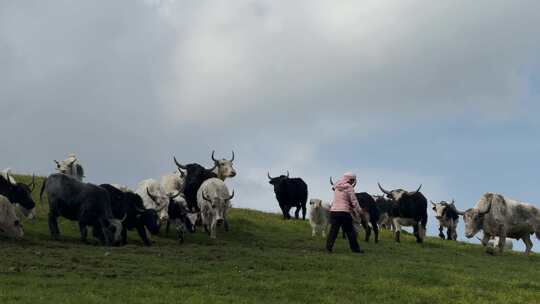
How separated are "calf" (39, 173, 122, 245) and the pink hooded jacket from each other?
18.5 feet

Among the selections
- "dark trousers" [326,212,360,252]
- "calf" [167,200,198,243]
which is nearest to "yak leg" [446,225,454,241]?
"calf" [167,200,198,243]

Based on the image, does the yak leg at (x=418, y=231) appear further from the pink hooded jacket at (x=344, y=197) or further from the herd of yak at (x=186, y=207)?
the pink hooded jacket at (x=344, y=197)

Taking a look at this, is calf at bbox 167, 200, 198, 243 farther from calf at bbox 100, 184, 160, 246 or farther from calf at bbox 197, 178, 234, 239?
calf at bbox 100, 184, 160, 246

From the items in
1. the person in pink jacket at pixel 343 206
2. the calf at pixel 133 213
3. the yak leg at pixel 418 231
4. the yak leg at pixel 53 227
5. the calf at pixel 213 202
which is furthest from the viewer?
the yak leg at pixel 418 231

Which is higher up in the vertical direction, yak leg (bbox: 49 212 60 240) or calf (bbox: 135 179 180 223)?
calf (bbox: 135 179 180 223)

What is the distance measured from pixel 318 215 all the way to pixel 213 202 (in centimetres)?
380

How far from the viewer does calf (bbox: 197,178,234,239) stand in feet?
79.6

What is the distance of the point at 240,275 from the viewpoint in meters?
Answer: 15.9

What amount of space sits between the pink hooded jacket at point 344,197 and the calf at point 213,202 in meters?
4.87

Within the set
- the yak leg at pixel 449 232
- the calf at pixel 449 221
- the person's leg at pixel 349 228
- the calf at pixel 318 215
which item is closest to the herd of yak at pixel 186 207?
the calf at pixel 318 215

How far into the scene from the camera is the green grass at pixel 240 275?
13953 mm

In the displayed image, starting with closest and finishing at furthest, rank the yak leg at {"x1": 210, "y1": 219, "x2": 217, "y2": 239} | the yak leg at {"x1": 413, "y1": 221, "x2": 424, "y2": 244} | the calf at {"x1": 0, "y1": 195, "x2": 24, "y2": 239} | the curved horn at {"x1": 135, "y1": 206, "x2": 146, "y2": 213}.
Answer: the calf at {"x1": 0, "y1": 195, "x2": 24, "y2": 239}
the curved horn at {"x1": 135, "y1": 206, "x2": 146, "y2": 213}
the yak leg at {"x1": 210, "y1": 219, "x2": 217, "y2": 239}
the yak leg at {"x1": 413, "y1": 221, "x2": 424, "y2": 244}

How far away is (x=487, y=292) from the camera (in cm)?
1566

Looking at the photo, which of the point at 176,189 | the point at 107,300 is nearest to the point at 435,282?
the point at 107,300
